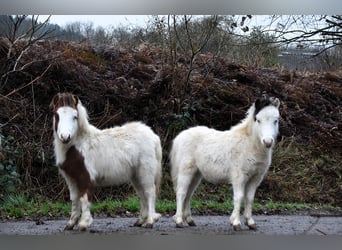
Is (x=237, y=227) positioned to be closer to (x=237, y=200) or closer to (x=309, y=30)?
(x=237, y=200)

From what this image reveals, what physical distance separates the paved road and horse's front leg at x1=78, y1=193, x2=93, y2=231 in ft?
0.19

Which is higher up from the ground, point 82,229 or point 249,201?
point 249,201

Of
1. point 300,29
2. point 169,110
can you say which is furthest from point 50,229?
point 300,29

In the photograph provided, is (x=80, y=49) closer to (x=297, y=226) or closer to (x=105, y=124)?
(x=105, y=124)

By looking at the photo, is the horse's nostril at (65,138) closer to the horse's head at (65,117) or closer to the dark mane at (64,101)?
the horse's head at (65,117)

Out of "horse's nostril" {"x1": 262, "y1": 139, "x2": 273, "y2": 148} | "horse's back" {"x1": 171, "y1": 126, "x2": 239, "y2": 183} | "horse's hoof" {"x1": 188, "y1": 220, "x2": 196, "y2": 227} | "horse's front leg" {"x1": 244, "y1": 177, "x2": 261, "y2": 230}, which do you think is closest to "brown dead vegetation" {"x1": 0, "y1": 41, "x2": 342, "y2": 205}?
"horse's back" {"x1": 171, "y1": 126, "x2": 239, "y2": 183}

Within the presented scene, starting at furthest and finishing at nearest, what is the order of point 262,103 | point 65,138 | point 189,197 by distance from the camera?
1. point 189,197
2. point 262,103
3. point 65,138

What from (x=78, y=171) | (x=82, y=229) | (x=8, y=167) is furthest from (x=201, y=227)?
(x=8, y=167)

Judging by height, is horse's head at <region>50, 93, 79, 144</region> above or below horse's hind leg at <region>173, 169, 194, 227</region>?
above

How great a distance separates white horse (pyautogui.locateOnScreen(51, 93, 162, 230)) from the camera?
4.27 metres

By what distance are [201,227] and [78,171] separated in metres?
1.05

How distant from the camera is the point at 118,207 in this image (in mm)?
5207

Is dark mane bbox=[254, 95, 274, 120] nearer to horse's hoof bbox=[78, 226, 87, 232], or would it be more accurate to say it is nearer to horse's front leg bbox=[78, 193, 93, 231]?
horse's front leg bbox=[78, 193, 93, 231]

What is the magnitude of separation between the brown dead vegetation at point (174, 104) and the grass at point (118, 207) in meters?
0.10
